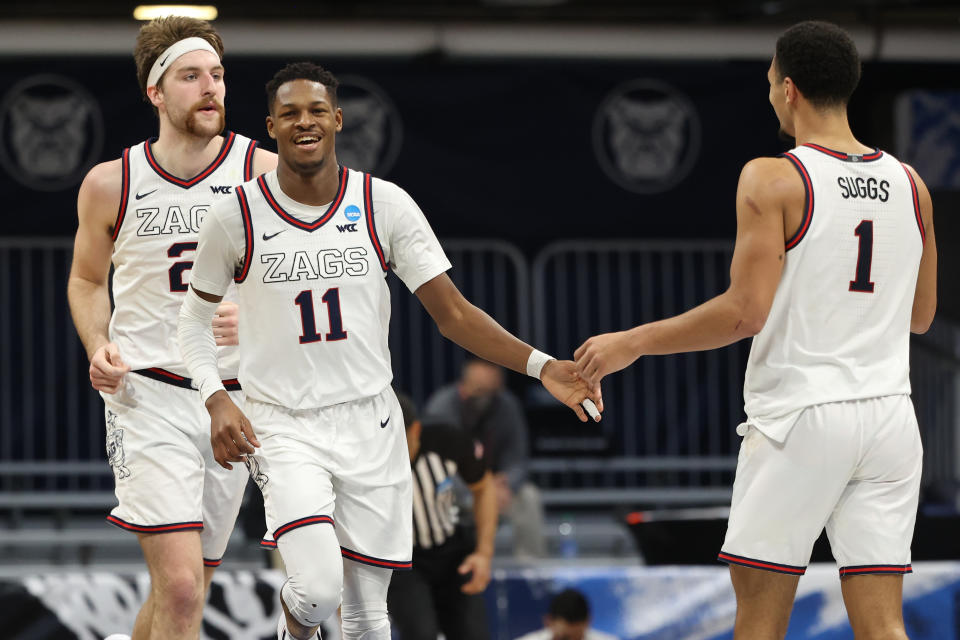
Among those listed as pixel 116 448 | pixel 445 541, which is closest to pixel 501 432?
pixel 445 541

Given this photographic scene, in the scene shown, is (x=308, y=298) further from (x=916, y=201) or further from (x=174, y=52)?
(x=916, y=201)

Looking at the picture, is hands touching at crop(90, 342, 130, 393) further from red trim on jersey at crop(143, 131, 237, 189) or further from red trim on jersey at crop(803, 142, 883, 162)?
red trim on jersey at crop(803, 142, 883, 162)

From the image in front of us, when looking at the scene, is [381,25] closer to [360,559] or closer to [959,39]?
[959,39]

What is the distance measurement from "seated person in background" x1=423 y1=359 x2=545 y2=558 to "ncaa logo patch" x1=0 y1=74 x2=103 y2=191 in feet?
11.1

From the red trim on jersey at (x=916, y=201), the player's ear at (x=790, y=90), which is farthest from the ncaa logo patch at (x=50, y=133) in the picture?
the red trim on jersey at (x=916, y=201)

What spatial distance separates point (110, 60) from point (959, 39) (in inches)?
263

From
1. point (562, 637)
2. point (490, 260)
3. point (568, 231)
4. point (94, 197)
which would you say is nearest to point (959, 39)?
point (568, 231)

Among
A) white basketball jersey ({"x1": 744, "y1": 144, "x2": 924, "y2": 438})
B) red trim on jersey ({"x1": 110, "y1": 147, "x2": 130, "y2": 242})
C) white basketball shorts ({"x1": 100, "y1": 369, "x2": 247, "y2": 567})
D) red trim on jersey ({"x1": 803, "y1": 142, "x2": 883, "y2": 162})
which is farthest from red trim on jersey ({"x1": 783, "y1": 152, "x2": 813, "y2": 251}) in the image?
red trim on jersey ({"x1": 110, "y1": 147, "x2": 130, "y2": 242})

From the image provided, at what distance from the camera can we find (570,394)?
4.97 m

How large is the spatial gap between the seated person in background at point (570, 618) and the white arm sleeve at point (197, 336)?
3085mm

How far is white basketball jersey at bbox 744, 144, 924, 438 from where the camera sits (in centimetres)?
440

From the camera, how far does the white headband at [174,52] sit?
5.19 m

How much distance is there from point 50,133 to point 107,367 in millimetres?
6231

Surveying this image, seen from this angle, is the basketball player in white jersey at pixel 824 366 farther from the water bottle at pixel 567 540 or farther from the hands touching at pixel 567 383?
the water bottle at pixel 567 540
